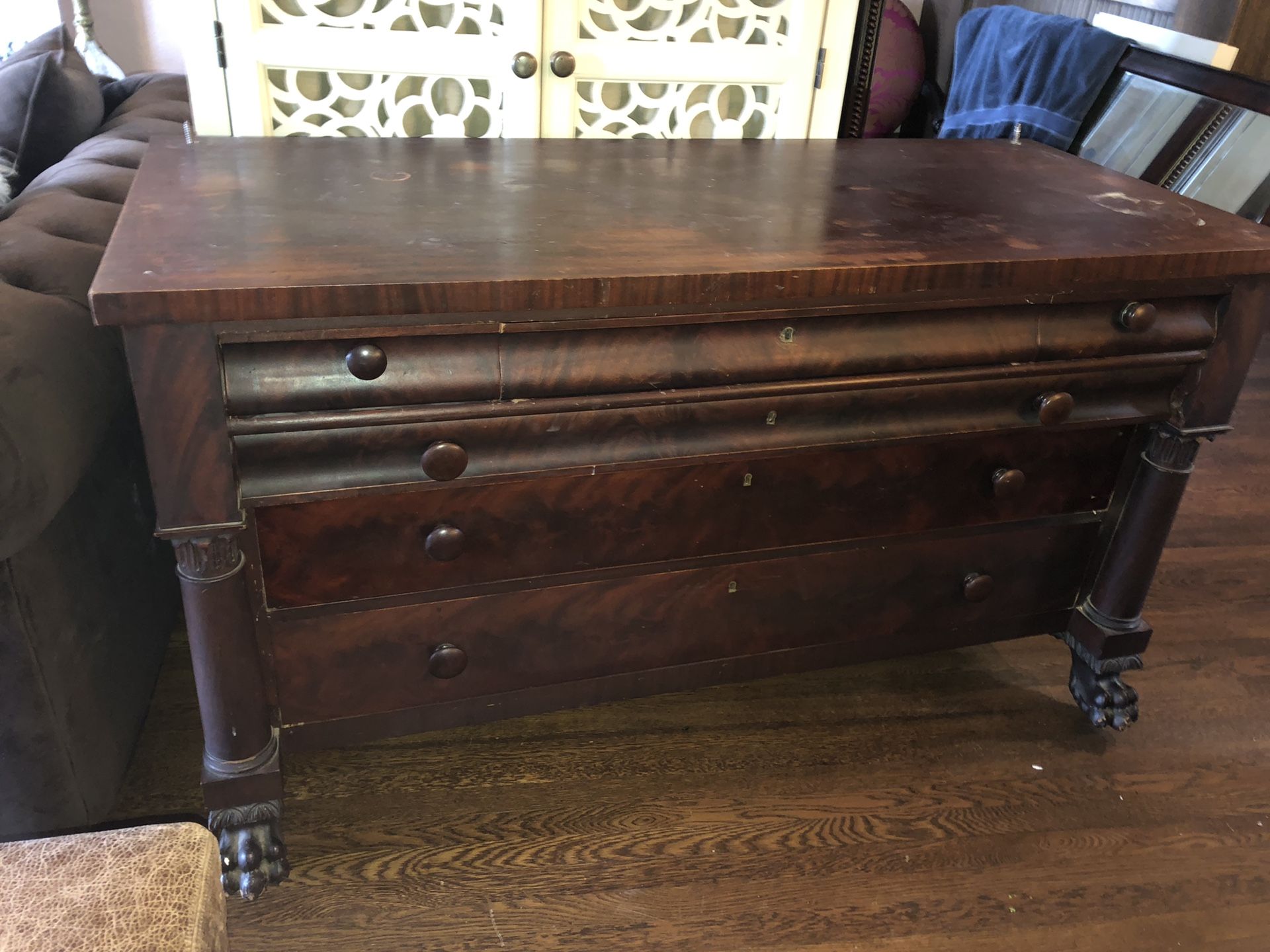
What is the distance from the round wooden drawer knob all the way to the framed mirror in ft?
5.85

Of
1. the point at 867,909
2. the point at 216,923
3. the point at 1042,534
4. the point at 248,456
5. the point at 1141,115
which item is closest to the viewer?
the point at 216,923

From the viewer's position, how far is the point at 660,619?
1.26m

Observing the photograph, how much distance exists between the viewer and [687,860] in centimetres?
130

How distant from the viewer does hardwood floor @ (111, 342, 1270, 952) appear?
4.03ft

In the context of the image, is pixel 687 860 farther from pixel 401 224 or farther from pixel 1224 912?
pixel 401 224

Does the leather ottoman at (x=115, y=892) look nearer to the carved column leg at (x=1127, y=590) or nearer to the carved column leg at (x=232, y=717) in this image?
the carved column leg at (x=232, y=717)

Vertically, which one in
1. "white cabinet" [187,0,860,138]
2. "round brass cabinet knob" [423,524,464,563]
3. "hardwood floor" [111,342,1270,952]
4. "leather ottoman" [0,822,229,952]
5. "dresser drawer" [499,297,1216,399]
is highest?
"white cabinet" [187,0,860,138]

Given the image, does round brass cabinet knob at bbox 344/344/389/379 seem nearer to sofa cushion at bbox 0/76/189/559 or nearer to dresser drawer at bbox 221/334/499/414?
dresser drawer at bbox 221/334/499/414

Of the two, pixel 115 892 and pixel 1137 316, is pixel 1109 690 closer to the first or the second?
pixel 1137 316

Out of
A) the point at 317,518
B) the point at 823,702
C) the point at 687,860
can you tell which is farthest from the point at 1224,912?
the point at 317,518

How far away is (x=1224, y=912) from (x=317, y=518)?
1218 mm

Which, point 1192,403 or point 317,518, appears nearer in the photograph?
point 317,518

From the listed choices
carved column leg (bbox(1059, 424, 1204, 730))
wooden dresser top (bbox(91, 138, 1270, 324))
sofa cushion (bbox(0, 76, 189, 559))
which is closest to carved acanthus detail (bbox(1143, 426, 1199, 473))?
carved column leg (bbox(1059, 424, 1204, 730))

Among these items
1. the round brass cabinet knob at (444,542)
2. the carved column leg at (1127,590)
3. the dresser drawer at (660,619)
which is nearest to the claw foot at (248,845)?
the dresser drawer at (660,619)
